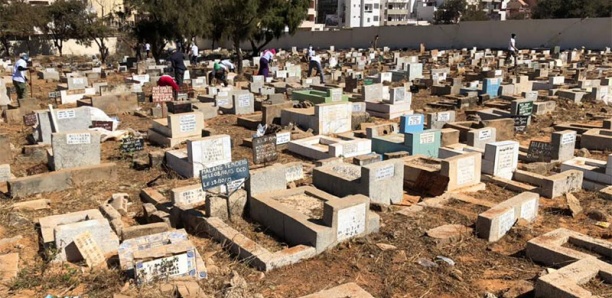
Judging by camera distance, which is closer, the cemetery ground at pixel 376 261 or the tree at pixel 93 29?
the cemetery ground at pixel 376 261

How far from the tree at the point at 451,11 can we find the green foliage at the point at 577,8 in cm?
2060

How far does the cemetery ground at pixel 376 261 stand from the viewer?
4258mm

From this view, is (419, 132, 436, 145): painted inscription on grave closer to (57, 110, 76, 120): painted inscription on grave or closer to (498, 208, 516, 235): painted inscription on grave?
(498, 208, 516, 235): painted inscription on grave

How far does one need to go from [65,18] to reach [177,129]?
106ft

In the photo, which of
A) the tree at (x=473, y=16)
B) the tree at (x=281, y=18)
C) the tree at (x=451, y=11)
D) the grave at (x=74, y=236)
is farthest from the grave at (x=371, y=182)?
the tree at (x=451, y=11)

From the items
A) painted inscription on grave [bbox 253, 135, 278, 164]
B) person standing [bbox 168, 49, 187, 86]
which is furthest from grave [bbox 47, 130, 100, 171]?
person standing [bbox 168, 49, 187, 86]

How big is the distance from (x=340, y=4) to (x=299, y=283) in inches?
3640

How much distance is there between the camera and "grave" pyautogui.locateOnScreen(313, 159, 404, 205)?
6.21m

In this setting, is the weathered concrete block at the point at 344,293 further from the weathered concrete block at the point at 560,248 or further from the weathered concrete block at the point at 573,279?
the weathered concrete block at the point at 560,248

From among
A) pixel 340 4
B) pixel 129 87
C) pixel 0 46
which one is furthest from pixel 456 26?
pixel 340 4

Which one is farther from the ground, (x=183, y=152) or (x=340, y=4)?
(x=340, y=4)

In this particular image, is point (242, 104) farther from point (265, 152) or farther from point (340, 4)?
point (340, 4)

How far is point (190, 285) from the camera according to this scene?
4062 mm

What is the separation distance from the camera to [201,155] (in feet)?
25.8
